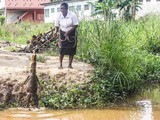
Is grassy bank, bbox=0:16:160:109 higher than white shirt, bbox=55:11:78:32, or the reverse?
white shirt, bbox=55:11:78:32

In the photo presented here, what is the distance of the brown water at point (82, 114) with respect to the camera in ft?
22.9

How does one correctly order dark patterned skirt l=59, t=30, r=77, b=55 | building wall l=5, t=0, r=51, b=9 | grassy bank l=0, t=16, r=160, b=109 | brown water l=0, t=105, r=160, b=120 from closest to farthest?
brown water l=0, t=105, r=160, b=120 < grassy bank l=0, t=16, r=160, b=109 < dark patterned skirt l=59, t=30, r=77, b=55 < building wall l=5, t=0, r=51, b=9

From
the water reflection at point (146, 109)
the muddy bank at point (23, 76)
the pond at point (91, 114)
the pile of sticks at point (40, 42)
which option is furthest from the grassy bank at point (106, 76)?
the pile of sticks at point (40, 42)

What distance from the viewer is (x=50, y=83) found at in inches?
326

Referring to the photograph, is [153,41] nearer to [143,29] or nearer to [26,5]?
[143,29]

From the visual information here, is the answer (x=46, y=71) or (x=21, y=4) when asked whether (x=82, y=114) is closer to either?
(x=46, y=71)

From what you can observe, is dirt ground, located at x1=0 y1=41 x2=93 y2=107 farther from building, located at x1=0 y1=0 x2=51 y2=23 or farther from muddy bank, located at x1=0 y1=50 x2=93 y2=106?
building, located at x1=0 y1=0 x2=51 y2=23

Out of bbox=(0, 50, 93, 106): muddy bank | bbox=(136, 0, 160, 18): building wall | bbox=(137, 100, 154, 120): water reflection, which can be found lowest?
bbox=(137, 100, 154, 120): water reflection

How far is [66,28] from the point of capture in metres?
8.84

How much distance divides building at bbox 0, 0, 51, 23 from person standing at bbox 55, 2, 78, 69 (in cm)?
3039

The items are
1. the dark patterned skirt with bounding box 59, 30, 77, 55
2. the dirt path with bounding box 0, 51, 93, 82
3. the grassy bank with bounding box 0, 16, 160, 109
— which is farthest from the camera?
the dark patterned skirt with bounding box 59, 30, 77, 55

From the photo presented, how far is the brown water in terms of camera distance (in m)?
6.97

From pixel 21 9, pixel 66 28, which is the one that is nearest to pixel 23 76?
pixel 66 28

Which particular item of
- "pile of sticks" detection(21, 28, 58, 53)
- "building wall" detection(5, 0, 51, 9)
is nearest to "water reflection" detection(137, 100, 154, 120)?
"pile of sticks" detection(21, 28, 58, 53)
